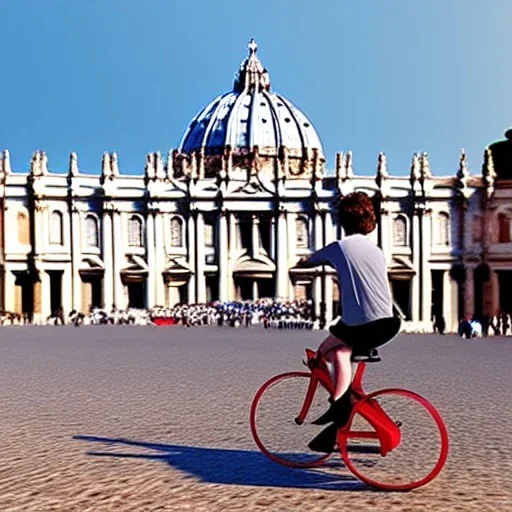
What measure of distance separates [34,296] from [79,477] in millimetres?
62285

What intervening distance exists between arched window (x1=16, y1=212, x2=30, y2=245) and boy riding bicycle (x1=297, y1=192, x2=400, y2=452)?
209ft

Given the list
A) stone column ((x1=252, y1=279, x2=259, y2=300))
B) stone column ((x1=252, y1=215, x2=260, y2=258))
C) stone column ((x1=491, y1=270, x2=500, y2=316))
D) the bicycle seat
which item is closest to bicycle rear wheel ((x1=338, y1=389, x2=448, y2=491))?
the bicycle seat

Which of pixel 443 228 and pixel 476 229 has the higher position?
pixel 443 228

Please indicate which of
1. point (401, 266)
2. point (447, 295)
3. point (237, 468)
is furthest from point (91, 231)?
point (237, 468)

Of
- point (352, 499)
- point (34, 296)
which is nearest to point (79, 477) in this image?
point (352, 499)

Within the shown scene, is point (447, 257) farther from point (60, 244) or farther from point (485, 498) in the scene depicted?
point (485, 498)

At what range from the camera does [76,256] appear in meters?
68.6

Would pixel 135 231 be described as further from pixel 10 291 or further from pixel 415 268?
pixel 415 268

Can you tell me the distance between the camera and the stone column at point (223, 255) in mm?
69375

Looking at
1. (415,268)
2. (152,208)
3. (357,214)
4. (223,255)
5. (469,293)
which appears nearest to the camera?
(357,214)

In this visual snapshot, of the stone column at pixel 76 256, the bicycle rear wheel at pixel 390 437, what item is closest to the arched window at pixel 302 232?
the stone column at pixel 76 256

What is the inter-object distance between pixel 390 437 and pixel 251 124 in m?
93.5

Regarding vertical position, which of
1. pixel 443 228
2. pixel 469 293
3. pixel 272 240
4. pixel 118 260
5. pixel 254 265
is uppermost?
pixel 443 228

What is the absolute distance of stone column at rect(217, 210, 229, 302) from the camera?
69.4 meters
